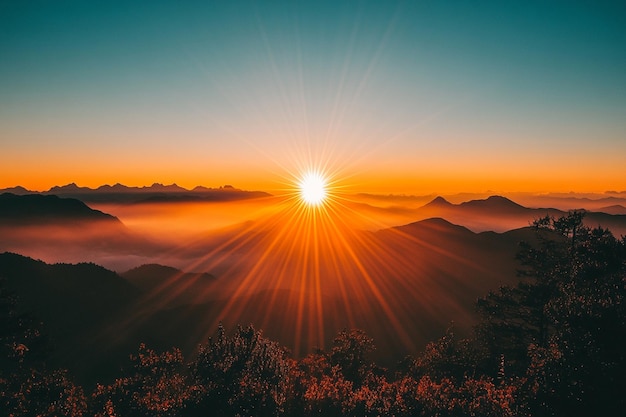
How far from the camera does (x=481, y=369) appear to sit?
3189cm

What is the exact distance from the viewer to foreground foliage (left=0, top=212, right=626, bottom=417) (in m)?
13.6

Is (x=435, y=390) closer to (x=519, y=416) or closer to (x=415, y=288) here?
(x=519, y=416)

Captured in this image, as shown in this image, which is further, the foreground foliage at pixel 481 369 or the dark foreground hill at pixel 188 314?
the dark foreground hill at pixel 188 314

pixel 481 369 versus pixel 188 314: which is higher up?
pixel 481 369

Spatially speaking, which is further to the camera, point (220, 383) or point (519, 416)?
point (220, 383)

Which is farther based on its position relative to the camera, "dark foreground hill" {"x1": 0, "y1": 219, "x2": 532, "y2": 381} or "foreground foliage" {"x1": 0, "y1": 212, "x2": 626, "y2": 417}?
"dark foreground hill" {"x1": 0, "y1": 219, "x2": 532, "y2": 381}

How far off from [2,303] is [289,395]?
1252 inches

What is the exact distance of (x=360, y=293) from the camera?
7293 inches

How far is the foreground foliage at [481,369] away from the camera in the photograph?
13586 mm

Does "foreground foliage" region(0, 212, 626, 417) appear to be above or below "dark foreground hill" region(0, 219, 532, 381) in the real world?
above

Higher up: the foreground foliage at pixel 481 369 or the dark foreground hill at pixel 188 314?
the foreground foliage at pixel 481 369

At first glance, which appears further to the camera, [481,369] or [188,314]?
[188,314]

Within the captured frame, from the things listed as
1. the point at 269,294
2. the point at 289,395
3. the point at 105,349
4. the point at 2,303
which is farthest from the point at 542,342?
the point at 269,294

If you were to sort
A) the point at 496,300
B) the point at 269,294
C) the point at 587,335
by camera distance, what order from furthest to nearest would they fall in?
the point at 269,294 < the point at 496,300 < the point at 587,335
